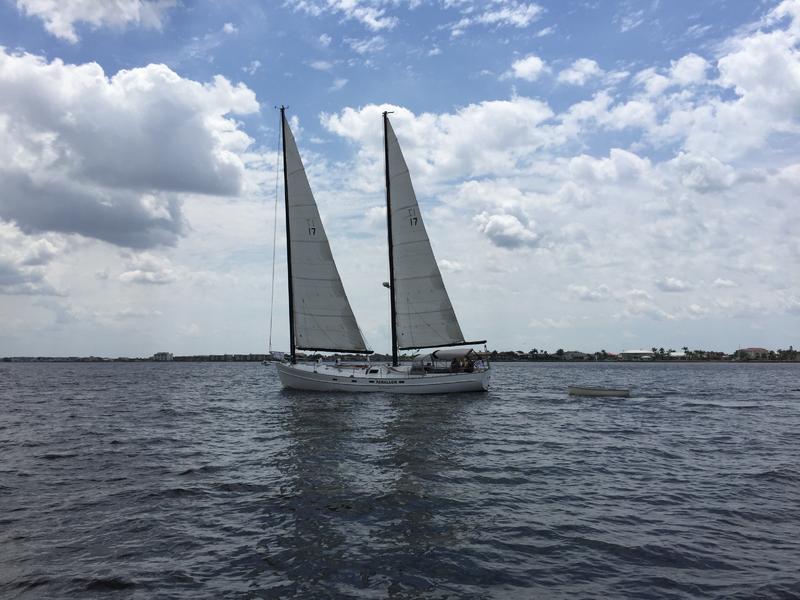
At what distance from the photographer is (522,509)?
46.6ft

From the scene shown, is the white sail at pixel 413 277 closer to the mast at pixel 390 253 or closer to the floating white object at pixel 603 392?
the mast at pixel 390 253

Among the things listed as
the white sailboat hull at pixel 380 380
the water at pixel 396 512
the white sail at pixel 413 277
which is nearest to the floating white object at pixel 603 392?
the white sailboat hull at pixel 380 380

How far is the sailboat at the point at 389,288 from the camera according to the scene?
4756 centimetres

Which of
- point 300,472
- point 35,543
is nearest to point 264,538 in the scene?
point 35,543

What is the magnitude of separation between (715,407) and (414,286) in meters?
26.2

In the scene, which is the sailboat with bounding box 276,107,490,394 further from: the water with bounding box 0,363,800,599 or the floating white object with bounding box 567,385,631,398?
the water with bounding box 0,363,800,599

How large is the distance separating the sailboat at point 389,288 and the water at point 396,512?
1912 centimetres

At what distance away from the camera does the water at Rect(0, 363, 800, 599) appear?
32.3ft

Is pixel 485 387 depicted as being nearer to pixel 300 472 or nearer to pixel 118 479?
pixel 300 472

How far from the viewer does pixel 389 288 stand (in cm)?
4825

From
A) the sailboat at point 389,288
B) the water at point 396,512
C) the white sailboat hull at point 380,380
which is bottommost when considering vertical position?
A: the water at point 396,512

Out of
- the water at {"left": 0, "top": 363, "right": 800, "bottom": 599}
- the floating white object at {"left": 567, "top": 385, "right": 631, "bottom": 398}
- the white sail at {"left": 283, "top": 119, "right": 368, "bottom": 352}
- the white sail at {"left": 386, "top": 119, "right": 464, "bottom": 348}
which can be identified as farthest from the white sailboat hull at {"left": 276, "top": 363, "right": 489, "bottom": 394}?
the water at {"left": 0, "top": 363, "right": 800, "bottom": 599}

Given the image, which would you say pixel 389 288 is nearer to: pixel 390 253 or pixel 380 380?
pixel 390 253

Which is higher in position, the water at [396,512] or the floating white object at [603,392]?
the water at [396,512]
